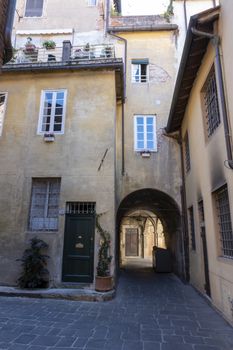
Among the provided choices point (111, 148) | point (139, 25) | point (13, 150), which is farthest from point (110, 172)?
point (139, 25)

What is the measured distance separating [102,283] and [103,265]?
50 centimetres

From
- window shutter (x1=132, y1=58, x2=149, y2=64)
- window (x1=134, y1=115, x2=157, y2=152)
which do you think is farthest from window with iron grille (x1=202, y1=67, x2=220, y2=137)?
window shutter (x1=132, y1=58, x2=149, y2=64)

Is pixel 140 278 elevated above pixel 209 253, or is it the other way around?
pixel 209 253

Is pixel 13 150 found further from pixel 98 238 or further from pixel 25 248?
pixel 98 238

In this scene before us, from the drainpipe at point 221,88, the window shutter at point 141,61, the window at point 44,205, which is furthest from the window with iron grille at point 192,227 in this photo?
the window shutter at point 141,61

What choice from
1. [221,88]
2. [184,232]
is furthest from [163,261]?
[221,88]

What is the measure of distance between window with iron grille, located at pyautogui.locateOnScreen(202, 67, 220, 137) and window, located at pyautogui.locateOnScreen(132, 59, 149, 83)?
17.6 ft

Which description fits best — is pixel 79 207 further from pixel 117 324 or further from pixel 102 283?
pixel 117 324

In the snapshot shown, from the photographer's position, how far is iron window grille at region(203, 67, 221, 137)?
22.1ft

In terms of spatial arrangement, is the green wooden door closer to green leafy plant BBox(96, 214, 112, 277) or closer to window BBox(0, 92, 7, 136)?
green leafy plant BBox(96, 214, 112, 277)

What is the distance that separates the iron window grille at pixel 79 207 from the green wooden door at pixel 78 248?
0.49ft

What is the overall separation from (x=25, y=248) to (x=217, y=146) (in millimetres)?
6460

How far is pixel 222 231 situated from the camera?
661cm

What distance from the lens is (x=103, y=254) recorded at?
330 inches
